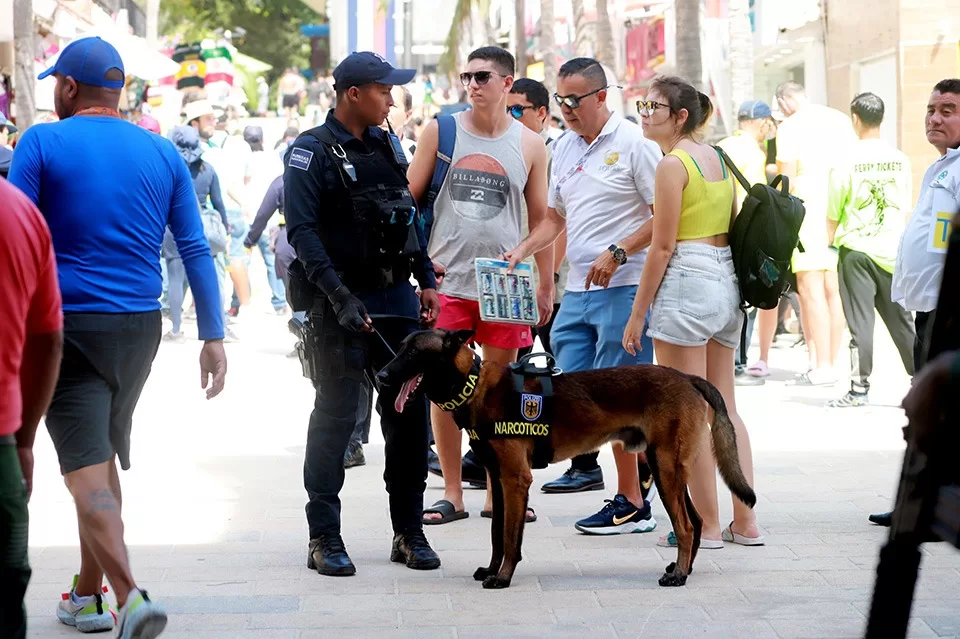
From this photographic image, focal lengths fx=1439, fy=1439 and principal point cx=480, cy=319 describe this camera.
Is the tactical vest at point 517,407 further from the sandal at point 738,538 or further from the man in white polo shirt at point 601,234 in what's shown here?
the sandal at point 738,538

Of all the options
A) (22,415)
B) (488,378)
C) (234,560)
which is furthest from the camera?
(234,560)

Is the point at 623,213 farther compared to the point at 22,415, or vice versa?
the point at 623,213

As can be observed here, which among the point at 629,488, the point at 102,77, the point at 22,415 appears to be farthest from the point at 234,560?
the point at 22,415

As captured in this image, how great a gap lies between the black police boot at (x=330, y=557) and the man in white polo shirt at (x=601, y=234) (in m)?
1.29

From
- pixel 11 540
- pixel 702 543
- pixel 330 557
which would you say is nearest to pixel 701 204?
pixel 702 543

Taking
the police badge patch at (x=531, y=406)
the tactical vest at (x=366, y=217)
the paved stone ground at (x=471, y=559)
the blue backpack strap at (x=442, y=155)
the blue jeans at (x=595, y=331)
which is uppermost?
the blue backpack strap at (x=442, y=155)

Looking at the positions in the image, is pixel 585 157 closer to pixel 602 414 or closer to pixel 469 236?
pixel 469 236

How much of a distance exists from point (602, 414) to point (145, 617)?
213 cm

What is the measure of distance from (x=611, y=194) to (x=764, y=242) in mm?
992

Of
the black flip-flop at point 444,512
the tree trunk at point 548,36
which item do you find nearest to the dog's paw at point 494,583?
the black flip-flop at point 444,512

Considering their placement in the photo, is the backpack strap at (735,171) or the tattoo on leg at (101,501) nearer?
the tattoo on leg at (101,501)

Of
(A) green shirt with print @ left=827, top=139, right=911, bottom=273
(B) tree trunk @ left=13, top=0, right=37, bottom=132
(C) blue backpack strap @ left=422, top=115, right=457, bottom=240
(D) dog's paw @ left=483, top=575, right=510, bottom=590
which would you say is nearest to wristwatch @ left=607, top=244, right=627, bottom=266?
(C) blue backpack strap @ left=422, top=115, right=457, bottom=240

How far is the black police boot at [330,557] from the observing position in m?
5.86

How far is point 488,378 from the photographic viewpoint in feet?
18.7
